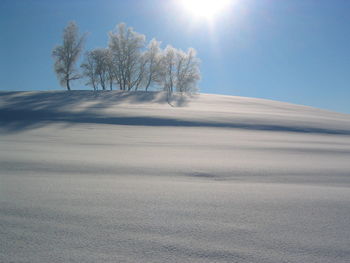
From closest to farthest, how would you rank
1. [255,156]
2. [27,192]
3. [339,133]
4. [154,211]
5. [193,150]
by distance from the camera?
1. [154,211]
2. [27,192]
3. [255,156]
4. [193,150]
5. [339,133]

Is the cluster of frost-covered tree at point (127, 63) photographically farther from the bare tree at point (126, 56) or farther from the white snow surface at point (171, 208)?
the white snow surface at point (171, 208)

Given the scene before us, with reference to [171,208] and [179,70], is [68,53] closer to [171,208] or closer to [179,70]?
[179,70]

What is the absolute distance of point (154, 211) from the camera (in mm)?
2059

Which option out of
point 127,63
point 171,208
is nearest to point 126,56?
point 127,63

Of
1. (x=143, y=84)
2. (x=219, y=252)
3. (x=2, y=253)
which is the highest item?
(x=143, y=84)

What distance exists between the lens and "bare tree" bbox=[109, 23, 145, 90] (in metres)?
32.0

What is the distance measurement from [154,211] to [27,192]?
1337mm

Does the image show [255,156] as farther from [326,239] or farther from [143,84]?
[143,84]

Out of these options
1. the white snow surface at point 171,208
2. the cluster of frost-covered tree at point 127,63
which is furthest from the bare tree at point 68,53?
the white snow surface at point 171,208

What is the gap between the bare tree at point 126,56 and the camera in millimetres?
31953

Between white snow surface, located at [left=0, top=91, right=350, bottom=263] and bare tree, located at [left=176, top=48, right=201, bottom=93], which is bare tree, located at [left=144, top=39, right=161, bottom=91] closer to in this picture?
bare tree, located at [left=176, top=48, right=201, bottom=93]

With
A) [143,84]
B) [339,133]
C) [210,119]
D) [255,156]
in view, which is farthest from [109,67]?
[255,156]

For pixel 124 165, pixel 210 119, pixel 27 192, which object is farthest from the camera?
pixel 210 119

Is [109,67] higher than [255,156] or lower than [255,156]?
higher
